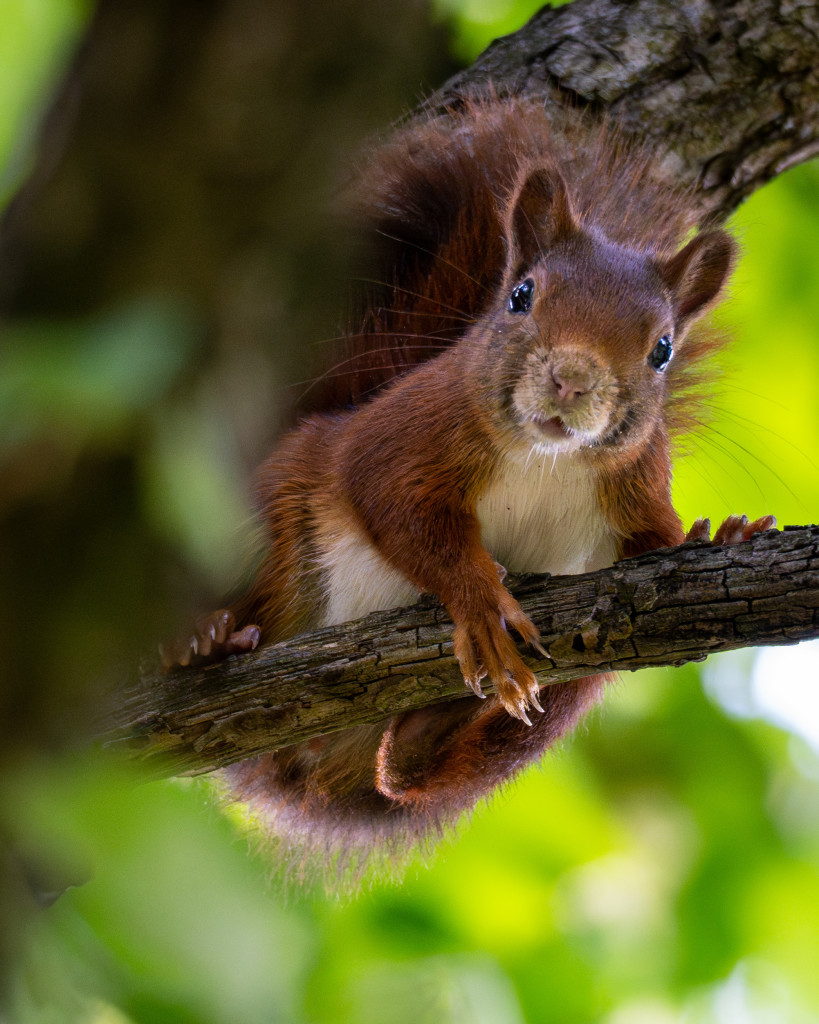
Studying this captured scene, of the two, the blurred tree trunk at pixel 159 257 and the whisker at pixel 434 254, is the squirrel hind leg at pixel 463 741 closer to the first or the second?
the whisker at pixel 434 254

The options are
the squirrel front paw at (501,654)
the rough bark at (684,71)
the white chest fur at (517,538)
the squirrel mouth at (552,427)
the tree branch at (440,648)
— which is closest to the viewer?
the tree branch at (440,648)

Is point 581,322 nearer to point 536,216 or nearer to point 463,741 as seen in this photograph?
point 536,216

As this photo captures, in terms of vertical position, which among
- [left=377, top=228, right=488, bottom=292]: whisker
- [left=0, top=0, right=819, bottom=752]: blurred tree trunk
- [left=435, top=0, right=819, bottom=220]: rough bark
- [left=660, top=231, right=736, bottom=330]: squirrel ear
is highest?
[left=435, top=0, right=819, bottom=220]: rough bark

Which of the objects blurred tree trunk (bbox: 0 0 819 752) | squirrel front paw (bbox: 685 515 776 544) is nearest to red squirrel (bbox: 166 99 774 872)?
squirrel front paw (bbox: 685 515 776 544)

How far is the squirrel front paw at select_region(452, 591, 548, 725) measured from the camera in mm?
2104

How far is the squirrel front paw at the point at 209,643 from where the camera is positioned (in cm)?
221

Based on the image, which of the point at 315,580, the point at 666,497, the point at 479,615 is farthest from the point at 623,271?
the point at 315,580

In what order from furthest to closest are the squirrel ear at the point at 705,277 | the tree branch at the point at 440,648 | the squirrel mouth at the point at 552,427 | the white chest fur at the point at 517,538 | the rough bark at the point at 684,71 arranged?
the rough bark at the point at 684,71, the squirrel ear at the point at 705,277, the white chest fur at the point at 517,538, the squirrel mouth at the point at 552,427, the tree branch at the point at 440,648

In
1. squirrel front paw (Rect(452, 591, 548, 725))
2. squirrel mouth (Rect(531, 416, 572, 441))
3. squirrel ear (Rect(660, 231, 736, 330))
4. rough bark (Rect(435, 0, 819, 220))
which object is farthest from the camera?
rough bark (Rect(435, 0, 819, 220))

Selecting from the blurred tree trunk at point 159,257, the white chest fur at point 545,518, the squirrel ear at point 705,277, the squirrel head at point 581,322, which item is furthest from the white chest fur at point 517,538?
the blurred tree trunk at point 159,257

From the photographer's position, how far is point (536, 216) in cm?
255

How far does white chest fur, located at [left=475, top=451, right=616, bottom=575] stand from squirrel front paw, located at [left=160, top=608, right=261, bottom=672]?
616 millimetres

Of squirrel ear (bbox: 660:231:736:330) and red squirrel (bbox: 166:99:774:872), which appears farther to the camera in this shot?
squirrel ear (bbox: 660:231:736:330)

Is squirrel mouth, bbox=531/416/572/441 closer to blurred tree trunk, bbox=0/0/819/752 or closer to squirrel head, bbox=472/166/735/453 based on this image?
squirrel head, bbox=472/166/735/453
